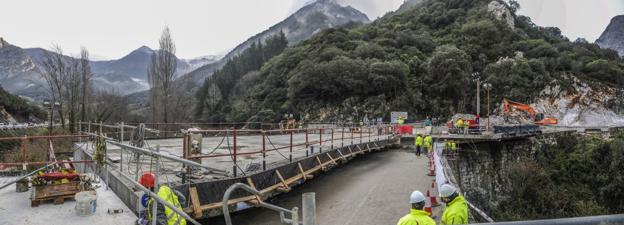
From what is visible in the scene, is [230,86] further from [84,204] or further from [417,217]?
[417,217]

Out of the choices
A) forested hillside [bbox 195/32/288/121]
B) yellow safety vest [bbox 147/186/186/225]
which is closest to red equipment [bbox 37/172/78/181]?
yellow safety vest [bbox 147/186/186/225]

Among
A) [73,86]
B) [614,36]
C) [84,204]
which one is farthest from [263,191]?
[614,36]

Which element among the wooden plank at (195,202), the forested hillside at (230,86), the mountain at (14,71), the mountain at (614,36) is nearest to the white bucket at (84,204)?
the wooden plank at (195,202)

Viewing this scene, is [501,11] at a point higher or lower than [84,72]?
higher

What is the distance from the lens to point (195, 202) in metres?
8.01

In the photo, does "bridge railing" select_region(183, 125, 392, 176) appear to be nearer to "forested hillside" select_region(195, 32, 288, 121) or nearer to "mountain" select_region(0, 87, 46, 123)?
"mountain" select_region(0, 87, 46, 123)

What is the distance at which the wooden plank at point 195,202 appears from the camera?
25.9ft

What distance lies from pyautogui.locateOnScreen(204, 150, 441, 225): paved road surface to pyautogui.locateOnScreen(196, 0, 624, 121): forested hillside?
4059 cm

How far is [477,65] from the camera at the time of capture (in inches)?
2822

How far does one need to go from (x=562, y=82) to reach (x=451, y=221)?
68.1m

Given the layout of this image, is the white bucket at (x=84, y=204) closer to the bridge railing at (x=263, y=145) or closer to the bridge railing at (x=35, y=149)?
the bridge railing at (x=263, y=145)

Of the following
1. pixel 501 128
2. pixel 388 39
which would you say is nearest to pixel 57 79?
pixel 501 128

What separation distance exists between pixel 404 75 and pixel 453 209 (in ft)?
185

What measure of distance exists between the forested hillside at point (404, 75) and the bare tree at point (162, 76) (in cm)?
1856
